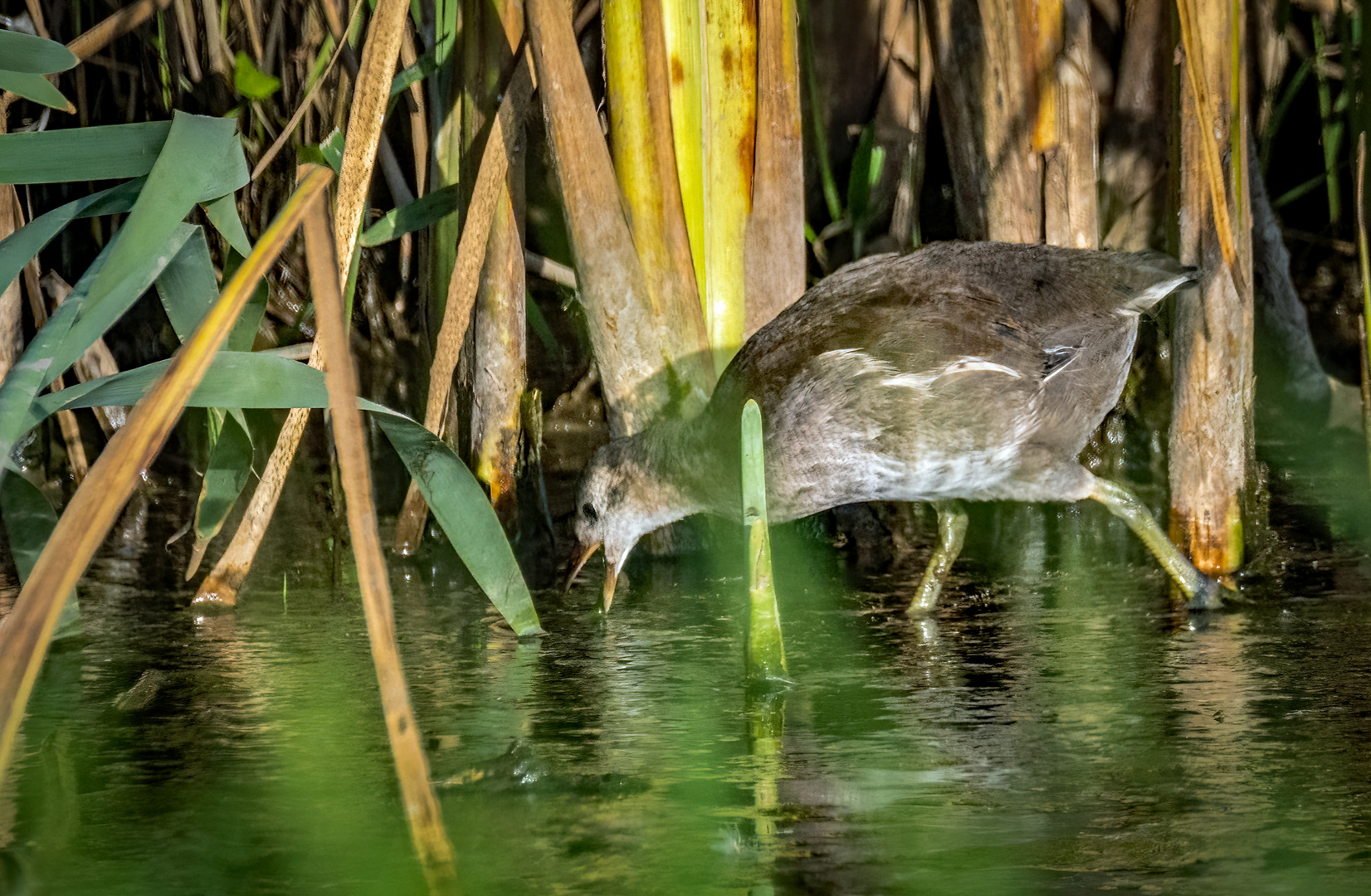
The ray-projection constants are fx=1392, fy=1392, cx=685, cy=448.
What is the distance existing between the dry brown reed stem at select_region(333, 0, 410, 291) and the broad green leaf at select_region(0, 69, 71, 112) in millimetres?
975

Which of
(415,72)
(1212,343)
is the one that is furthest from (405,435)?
(1212,343)

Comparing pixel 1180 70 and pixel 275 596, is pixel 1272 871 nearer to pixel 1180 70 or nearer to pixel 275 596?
pixel 1180 70

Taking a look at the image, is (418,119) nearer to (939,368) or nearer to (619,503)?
(619,503)

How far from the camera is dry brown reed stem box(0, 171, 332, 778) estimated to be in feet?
4.94

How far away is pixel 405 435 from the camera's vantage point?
2.93 metres

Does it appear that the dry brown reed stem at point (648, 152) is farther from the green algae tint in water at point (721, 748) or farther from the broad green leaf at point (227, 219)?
the broad green leaf at point (227, 219)

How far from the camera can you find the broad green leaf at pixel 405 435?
94.8 inches

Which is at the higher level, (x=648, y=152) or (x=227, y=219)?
(x=648, y=152)

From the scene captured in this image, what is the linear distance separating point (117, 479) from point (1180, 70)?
10.2 ft

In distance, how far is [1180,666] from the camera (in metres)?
3.16

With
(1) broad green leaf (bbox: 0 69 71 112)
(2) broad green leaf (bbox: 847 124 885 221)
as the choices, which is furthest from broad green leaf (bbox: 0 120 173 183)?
(2) broad green leaf (bbox: 847 124 885 221)

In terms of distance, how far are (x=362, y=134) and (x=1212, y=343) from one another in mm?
2339

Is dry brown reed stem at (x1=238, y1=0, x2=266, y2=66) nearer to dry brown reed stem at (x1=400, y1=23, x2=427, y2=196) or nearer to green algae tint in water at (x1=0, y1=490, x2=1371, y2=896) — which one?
dry brown reed stem at (x1=400, y1=23, x2=427, y2=196)

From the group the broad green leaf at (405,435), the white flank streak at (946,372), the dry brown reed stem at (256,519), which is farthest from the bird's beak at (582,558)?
the white flank streak at (946,372)
